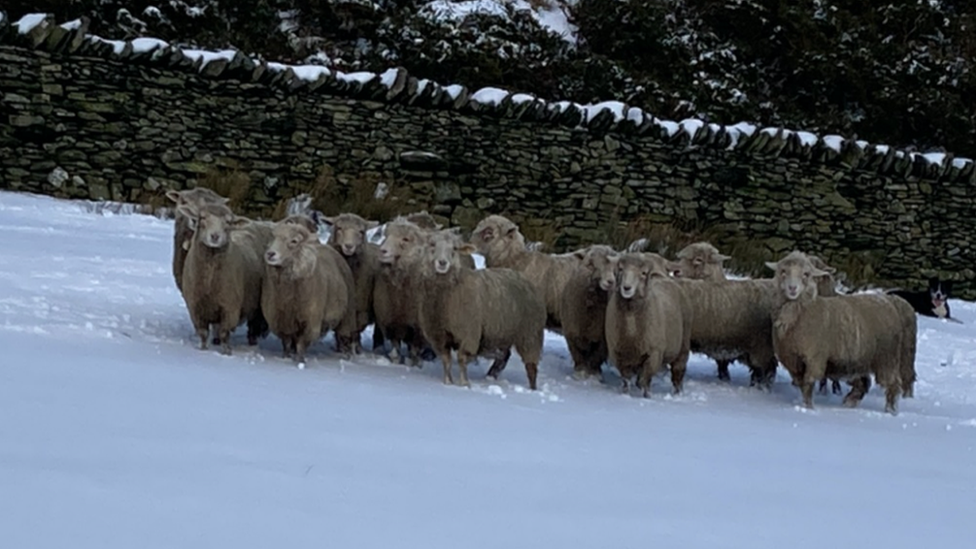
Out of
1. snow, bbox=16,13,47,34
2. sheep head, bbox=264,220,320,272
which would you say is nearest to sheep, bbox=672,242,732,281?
sheep head, bbox=264,220,320,272

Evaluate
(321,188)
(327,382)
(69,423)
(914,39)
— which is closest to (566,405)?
(327,382)

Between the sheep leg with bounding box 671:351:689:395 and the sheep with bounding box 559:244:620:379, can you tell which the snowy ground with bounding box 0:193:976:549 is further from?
the sheep with bounding box 559:244:620:379

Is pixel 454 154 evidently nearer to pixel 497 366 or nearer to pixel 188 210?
pixel 497 366

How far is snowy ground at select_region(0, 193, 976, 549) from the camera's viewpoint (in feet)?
10.6

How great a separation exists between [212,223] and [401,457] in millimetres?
3261

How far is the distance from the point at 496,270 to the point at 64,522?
4.86m

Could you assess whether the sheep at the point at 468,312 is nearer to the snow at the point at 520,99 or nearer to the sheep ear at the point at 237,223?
the sheep ear at the point at 237,223

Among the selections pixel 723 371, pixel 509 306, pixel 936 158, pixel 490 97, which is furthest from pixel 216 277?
pixel 936 158

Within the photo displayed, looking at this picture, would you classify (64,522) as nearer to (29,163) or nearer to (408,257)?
(408,257)

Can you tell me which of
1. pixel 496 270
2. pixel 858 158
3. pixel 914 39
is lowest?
pixel 496 270

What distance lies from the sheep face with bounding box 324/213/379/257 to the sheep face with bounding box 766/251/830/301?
107 inches

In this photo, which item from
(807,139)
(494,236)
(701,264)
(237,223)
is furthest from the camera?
(807,139)

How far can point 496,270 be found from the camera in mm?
7633

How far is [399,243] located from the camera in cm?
745
